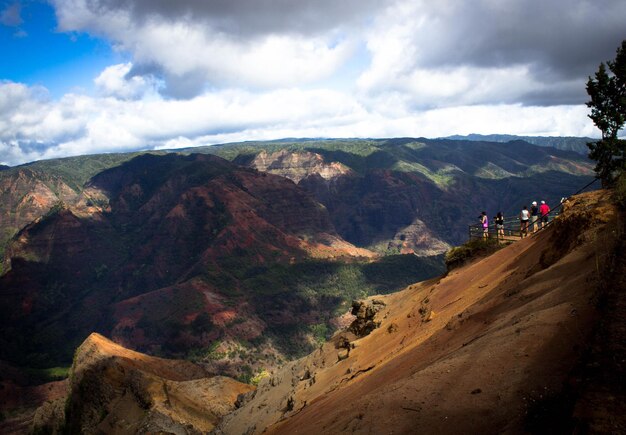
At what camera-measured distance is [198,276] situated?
123 m

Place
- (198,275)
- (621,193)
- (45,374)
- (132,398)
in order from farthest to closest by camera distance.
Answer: (198,275), (45,374), (132,398), (621,193)

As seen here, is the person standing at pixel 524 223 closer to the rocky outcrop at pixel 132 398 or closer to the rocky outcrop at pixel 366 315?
the rocky outcrop at pixel 366 315

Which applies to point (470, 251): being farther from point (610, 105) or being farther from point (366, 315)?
point (610, 105)

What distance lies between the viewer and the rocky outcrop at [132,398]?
38.5 m

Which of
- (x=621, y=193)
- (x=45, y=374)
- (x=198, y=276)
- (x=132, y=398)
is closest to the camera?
(x=621, y=193)

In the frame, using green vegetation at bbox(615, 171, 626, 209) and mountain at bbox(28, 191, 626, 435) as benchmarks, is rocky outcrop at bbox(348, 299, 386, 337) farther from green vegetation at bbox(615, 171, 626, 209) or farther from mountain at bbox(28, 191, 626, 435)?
green vegetation at bbox(615, 171, 626, 209)

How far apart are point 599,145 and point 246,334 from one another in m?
85.5

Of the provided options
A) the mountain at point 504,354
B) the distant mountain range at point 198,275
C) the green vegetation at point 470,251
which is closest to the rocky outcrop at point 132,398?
the mountain at point 504,354

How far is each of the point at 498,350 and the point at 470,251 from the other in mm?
23590

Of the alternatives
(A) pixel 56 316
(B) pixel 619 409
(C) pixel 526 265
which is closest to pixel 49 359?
(A) pixel 56 316

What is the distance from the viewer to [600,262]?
11961 millimetres

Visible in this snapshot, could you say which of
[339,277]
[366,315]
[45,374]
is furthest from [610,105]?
[45,374]


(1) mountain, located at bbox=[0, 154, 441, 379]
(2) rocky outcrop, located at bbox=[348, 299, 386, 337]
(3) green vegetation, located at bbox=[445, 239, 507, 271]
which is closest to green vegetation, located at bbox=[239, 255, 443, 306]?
(1) mountain, located at bbox=[0, 154, 441, 379]

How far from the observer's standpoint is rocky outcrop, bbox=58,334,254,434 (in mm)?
38469
